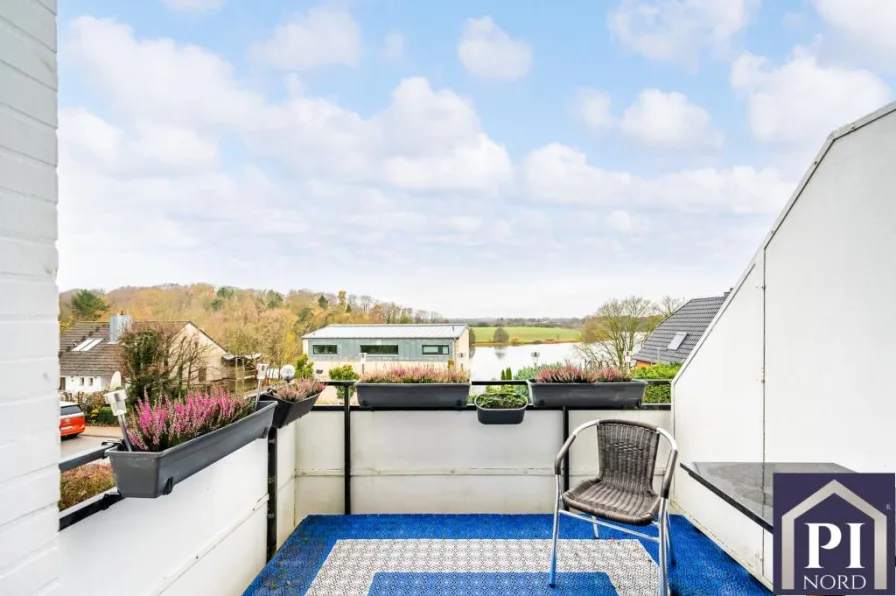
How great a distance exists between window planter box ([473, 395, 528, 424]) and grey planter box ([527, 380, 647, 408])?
160 mm

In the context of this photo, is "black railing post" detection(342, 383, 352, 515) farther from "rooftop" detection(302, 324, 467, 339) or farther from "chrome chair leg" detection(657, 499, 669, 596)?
"chrome chair leg" detection(657, 499, 669, 596)

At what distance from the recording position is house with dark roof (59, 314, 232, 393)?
4.72 ft

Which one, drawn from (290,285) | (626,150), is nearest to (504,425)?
(290,285)

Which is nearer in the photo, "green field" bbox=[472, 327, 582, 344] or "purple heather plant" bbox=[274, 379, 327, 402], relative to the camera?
"purple heather plant" bbox=[274, 379, 327, 402]

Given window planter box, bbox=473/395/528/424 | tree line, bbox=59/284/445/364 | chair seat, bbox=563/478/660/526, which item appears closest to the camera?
tree line, bbox=59/284/445/364

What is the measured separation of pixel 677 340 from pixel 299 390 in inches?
112

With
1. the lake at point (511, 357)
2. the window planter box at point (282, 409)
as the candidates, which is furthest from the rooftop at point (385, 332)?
the window planter box at point (282, 409)

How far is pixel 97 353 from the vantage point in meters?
1.69

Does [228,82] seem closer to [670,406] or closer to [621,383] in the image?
[621,383]

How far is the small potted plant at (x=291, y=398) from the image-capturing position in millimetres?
2660

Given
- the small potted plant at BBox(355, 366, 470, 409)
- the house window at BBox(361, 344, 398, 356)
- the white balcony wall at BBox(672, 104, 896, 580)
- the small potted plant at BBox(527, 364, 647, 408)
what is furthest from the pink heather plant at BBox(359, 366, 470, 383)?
the white balcony wall at BBox(672, 104, 896, 580)

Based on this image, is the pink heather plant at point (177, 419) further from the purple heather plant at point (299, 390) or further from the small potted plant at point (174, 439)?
the purple heather plant at point (299, 390)

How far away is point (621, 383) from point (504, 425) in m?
0.81

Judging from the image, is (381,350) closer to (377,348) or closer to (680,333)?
(377,348)
